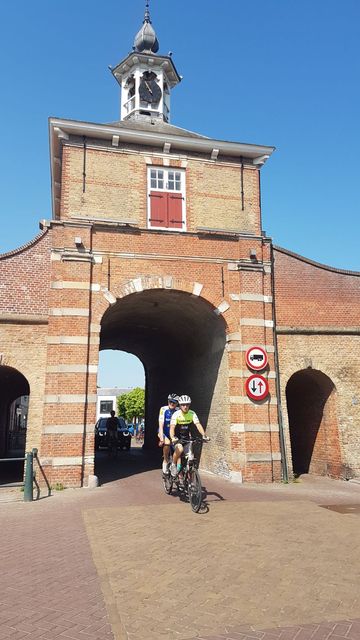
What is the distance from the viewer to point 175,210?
45.0 feet

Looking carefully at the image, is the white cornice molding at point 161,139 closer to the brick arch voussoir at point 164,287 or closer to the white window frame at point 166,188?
the white window frame at point 166,188

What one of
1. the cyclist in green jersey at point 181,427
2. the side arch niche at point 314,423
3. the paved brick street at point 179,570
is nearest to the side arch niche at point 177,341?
the side arch niche at point 314,423

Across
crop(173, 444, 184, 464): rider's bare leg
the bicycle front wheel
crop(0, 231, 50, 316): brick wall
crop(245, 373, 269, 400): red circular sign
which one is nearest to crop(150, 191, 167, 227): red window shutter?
crop(0, 231, 50, 316): brick wall

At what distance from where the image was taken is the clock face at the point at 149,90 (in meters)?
18.8

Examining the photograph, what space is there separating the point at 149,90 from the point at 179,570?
731 inches

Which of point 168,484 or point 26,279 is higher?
point 26,279

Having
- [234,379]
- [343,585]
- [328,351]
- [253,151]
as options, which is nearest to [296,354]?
[328,351]

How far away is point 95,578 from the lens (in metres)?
5.04

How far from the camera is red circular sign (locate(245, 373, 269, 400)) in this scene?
12.5 metres

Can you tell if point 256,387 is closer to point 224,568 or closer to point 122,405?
point 224,568

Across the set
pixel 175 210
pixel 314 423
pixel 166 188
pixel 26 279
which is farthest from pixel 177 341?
pixel 26 279

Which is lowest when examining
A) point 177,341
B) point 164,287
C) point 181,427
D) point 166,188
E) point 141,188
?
point 181,427

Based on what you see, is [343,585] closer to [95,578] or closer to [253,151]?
[95,578]

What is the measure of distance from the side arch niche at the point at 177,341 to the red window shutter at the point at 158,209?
2099 millimetres
